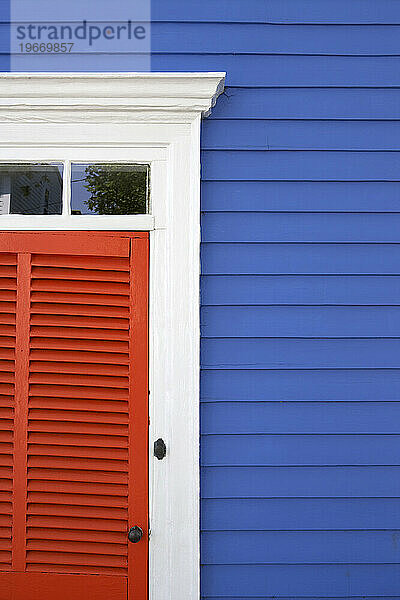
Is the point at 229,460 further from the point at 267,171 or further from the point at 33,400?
the point at 267,171

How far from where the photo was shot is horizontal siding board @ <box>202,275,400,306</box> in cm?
279

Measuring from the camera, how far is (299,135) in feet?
9.20

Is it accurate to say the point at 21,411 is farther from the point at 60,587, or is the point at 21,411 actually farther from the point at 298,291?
the point at 298,291

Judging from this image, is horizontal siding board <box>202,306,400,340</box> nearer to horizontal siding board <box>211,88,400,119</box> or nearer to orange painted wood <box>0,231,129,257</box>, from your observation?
orange painted wood <box>0,231,129,257</box>

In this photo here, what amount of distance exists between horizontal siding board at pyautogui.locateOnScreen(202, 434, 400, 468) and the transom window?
100 centimetres

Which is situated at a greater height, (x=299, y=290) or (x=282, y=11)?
(x=282, y=11)

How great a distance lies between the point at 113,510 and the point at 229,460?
19.5 inches

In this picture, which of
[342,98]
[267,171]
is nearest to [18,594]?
[267,171]

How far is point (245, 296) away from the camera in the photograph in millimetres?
2787

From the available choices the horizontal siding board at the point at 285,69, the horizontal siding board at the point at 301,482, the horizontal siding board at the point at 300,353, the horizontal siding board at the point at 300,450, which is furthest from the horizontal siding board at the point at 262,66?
the horizontal siding board at the point at 301,482

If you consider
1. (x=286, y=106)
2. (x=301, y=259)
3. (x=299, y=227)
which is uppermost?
(x=286, y=106)

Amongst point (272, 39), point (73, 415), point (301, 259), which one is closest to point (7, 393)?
point (73, 415)

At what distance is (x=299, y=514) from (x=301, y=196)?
4.17 feet

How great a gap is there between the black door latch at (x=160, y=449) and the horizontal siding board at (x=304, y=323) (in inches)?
16.3
